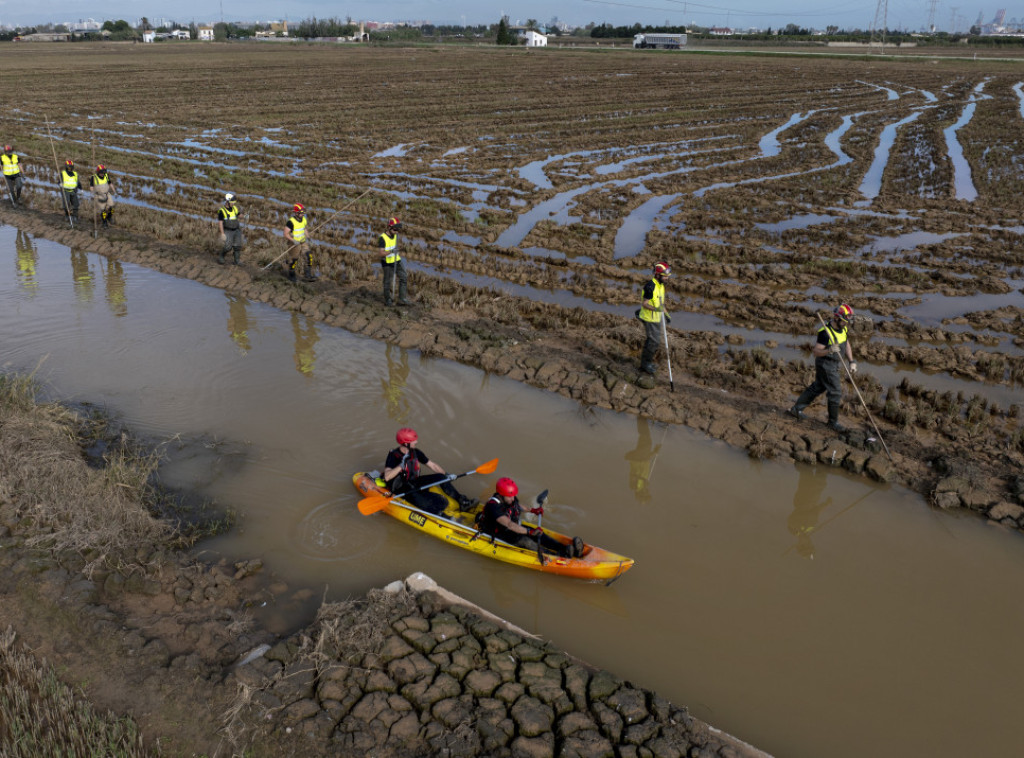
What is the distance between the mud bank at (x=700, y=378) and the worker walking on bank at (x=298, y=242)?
1.18 feet

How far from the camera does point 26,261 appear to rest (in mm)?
17578

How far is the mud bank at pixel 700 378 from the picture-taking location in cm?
970

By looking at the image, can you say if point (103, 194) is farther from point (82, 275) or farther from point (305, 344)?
point (305, 344)

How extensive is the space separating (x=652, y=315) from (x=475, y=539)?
521cm

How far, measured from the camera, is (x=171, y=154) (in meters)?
29.1

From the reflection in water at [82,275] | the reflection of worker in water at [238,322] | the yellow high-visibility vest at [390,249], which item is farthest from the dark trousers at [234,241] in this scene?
the yellow high-visibility vest at [390,249]

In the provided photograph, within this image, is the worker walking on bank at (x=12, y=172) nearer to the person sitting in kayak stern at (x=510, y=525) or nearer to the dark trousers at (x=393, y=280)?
the dark trousers at (x=393, y=280)

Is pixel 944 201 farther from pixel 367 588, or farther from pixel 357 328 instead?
pixel 367 588

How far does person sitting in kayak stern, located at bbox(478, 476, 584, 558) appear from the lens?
25.3 ft

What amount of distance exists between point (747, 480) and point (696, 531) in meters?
1.49

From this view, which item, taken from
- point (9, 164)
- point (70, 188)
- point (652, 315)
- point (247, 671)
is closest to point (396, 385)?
point (652, 315)

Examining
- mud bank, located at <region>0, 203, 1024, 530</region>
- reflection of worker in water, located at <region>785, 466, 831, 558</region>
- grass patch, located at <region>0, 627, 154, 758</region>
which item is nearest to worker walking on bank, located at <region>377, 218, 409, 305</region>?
mud bank, located at <region>0, 203, 1024, 530</region>

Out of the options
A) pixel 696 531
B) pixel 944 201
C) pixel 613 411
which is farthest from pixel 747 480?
pixel 944 201

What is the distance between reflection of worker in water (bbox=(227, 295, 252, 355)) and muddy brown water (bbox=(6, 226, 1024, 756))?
6.2 inches
